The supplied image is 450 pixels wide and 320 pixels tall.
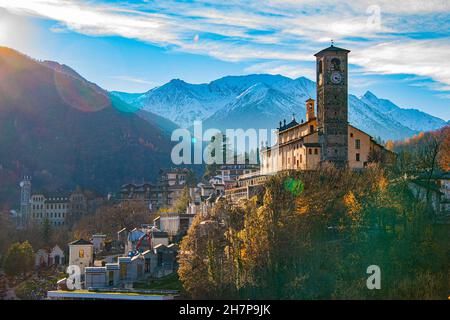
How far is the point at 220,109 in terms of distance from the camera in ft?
649

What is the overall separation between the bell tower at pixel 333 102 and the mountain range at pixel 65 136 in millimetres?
64524

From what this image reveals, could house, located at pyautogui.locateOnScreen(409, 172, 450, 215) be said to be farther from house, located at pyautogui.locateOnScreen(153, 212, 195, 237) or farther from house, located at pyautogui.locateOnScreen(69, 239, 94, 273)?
house, located at pyautogui.locateOnScreen(69, 239, 94, 273)

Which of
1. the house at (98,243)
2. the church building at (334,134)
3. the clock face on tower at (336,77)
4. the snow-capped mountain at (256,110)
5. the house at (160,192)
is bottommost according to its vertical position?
the house at (98,243)

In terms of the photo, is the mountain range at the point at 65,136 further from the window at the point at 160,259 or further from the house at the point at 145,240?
the window at the point at 160,259

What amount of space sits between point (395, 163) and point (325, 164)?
19.0 feet

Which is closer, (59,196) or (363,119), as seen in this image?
(59,196)

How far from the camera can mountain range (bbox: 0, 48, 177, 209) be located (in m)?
129

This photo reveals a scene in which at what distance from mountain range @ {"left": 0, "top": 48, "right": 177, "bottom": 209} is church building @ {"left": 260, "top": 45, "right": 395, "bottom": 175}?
6378cm

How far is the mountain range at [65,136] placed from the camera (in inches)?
5084

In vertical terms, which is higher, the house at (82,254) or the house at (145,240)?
the house at (145,240)

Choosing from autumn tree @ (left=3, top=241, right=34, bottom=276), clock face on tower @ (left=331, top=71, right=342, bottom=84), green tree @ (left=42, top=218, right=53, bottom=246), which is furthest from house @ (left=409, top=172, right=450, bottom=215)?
green tree @ (left=42, top=218, right=53, bottom=246)

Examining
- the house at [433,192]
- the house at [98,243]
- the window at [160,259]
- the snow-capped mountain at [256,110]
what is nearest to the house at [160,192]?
the house at [98,243]

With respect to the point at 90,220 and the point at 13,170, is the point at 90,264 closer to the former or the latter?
the point at 90,220

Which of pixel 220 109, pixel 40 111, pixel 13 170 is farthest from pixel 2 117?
pixel 220 109
